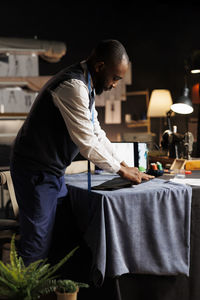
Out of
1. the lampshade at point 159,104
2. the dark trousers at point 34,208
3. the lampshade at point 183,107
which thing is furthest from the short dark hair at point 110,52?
the lampshade at point 159,104

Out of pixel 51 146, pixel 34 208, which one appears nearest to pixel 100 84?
pixel 51 146

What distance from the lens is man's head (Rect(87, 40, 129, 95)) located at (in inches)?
73.0

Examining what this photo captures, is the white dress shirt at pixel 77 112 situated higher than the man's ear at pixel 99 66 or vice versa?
the man's ear at pixel 99 66

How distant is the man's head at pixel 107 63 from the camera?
1.85 metres

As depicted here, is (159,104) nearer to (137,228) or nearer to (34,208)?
(137,228)

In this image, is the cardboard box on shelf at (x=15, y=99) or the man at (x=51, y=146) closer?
the man at (x=51, y=146)

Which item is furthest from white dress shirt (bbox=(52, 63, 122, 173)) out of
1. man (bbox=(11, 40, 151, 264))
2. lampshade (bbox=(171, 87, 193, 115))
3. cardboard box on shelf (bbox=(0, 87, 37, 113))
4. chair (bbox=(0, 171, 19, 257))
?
cardboard box on shelf (bbox=(0, 87, 37, 113))

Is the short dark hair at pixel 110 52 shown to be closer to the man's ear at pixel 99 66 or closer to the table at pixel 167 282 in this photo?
the man's ear at pixel 99 66

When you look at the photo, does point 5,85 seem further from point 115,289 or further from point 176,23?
point 115,289

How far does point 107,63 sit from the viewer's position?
6.10ft

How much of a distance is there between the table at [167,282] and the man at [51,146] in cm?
25

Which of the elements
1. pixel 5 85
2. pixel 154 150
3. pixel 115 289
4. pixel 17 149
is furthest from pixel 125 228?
pixel 5 85

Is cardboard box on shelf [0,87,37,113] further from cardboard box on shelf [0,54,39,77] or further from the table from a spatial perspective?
the table

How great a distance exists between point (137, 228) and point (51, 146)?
591 millimetres
